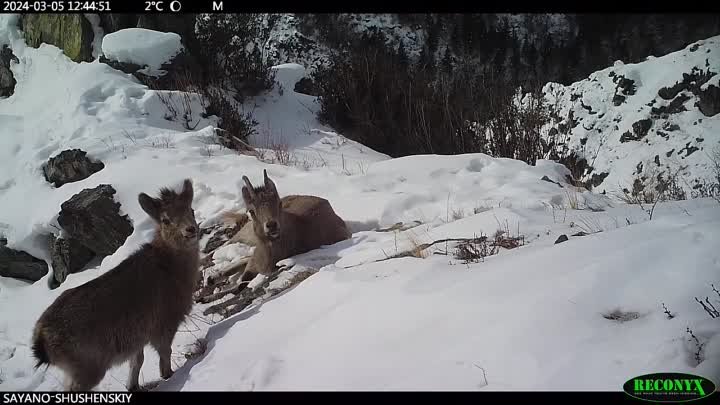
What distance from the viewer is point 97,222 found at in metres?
7.46

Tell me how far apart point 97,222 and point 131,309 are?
4.25 metres

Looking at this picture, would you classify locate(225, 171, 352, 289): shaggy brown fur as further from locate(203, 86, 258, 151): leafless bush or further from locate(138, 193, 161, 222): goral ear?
locate(203, 86, 258, 151): leafless bush

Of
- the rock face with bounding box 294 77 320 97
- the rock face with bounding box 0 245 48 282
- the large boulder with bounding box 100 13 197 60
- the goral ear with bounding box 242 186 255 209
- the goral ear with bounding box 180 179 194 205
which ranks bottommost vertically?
the rock face with bounding box 0 245 48 282

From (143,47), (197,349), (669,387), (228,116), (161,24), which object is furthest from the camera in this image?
(161,24)

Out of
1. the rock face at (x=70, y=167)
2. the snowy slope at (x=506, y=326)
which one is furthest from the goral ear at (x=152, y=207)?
the rock face at (x=70, y=167)

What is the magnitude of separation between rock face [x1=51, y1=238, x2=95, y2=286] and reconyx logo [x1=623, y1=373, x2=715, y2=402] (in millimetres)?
7259

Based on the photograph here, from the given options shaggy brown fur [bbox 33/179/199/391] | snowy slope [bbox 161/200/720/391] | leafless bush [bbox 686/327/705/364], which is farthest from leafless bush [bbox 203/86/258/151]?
leafless bush [bbox 686/327/705/364]

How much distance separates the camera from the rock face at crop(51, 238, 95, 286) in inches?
295

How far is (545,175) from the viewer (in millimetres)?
7539

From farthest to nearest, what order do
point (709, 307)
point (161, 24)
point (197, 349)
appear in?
point (161, 24) < point (197, 349) < point (709, 307)

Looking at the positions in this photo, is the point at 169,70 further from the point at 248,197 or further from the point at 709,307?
the point at 709,307

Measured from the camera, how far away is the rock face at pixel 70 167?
8.65 m

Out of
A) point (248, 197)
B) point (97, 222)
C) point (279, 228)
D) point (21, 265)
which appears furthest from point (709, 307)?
point (21, 265)

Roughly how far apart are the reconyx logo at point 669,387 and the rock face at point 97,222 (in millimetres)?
6677
